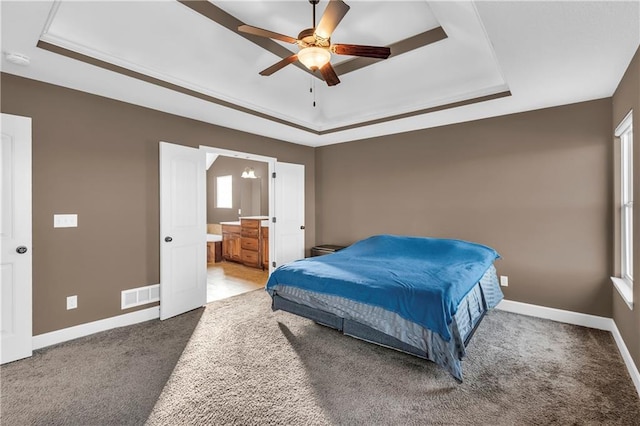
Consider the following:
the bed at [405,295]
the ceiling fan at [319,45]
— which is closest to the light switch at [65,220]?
the bed at [405,295]

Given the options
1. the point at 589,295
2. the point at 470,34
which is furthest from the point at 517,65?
the point at 589,295

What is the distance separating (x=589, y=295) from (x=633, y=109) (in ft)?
6.43

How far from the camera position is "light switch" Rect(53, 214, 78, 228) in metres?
2.84

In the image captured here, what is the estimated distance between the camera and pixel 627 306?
2455mm

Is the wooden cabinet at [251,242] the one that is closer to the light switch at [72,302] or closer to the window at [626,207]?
the light switch at [72,302]

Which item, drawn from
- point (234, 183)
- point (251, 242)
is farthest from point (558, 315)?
point (234, 183)

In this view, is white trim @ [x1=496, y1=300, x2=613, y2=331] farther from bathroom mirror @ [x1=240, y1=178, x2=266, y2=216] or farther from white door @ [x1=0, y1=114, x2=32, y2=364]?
bathroom mirror @ [x1=240, y1=178, x2=266, y2=216]

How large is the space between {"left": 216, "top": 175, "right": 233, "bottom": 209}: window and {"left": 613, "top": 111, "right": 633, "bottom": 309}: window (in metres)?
6.96

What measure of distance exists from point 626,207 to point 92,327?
534 centimetres

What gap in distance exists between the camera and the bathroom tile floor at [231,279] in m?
4.52

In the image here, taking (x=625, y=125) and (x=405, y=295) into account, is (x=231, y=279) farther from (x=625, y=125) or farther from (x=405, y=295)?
(x=625, y=125)

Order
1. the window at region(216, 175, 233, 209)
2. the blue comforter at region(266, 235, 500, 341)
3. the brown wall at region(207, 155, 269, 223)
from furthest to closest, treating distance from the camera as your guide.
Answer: the window at region(216, 175, 233, 209) < the brown wall at region(207, 155, 269, 223) < the blue comforter at region(266, 235, 500, 341)

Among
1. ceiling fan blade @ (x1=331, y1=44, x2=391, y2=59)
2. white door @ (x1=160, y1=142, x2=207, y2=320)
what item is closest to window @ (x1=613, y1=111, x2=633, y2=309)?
ceiling fan blade @ (x1=331, y1=44, x2=391, y2=59)

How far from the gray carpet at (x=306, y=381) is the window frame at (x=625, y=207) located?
2.07 feet
